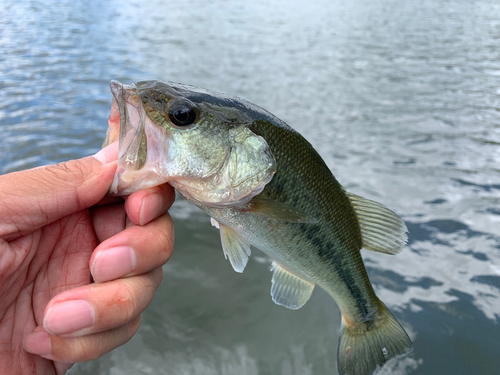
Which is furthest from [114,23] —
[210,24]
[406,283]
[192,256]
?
[406,283]

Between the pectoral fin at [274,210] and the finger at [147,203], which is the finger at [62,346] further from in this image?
the pectoral fin at [274,210]

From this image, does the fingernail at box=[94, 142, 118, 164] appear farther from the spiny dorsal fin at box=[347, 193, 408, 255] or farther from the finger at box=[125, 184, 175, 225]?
the spiny dorsal fin at box=[347, 193, 408, 255]

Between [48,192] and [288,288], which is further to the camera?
[288,288]

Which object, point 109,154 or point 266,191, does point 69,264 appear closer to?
point 109,154

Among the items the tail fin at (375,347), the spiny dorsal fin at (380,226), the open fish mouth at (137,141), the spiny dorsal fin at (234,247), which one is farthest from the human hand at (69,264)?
the tail fin at (375,347)

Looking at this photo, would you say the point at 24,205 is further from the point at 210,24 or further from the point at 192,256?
the point at 210,24

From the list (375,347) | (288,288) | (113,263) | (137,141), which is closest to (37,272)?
(113,263)

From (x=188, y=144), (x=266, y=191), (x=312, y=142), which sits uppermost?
(x=188, y=144)
